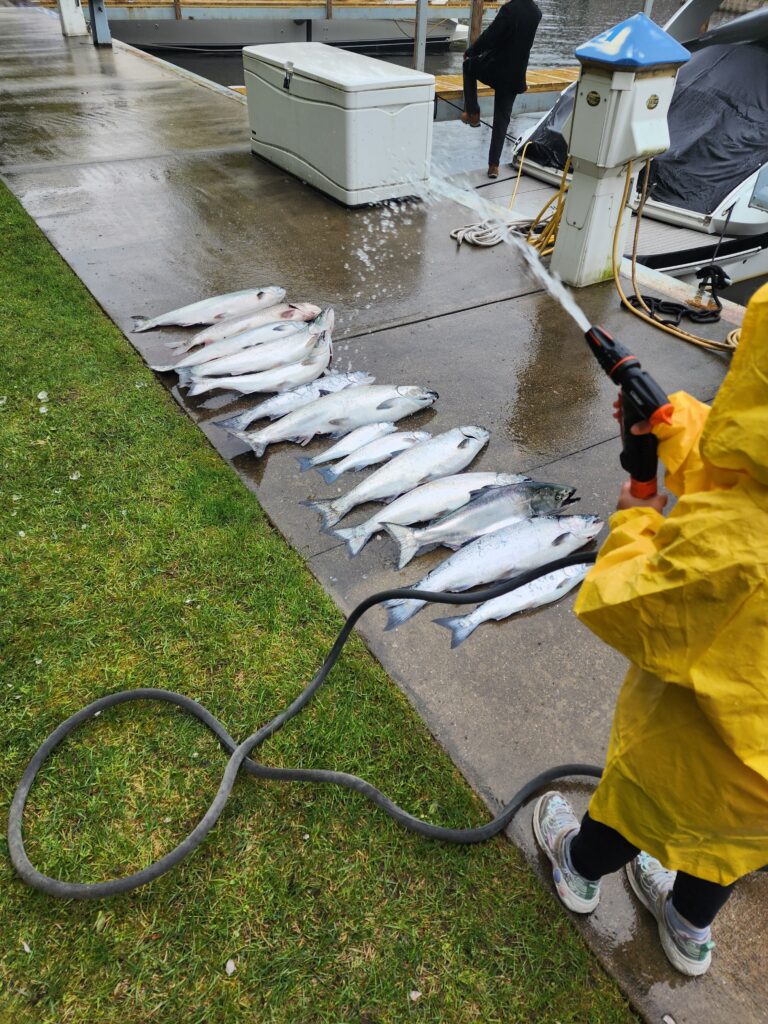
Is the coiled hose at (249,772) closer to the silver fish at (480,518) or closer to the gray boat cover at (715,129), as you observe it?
the silver fish at (480,518)

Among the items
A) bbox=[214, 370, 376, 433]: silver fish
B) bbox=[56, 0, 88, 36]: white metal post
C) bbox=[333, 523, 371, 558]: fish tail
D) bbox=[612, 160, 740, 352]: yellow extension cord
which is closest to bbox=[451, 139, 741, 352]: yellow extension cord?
bbox=[612, 160, 740, 352]: yellow extension cord

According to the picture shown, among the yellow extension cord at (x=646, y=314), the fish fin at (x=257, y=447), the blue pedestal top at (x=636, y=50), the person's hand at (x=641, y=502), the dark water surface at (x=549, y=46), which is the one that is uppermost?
the blue pedestal top at (x=636, y=50)

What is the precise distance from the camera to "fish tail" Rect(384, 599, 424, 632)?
10.4 ft

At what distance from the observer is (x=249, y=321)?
16.9 ft

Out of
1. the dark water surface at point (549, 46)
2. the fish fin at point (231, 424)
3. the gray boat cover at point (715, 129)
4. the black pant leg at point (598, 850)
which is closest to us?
the black pant leg at point (598, 850)

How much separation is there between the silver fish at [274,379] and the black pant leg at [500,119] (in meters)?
5.82

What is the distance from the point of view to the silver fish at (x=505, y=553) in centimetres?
327

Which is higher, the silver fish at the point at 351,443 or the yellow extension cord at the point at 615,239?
the yellow extension cord at the point at 615,239

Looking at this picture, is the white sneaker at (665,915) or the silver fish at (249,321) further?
the silver fish at (249,321)

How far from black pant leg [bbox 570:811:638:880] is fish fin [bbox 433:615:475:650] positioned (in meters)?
1.05

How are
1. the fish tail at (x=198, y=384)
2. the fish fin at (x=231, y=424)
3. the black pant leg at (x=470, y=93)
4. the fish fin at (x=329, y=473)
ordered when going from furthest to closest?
the black pant leg at (x=470, y=93) → the fish tail at (x=198, y=384) → the fish fin at (x=231, y=424) → the fish fin at (x=329, y=473)

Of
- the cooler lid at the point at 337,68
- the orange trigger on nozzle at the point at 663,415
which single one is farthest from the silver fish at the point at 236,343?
the orange trigger on nozzle at the point at 663,415

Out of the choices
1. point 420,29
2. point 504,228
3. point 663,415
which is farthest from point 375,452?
point 420,29

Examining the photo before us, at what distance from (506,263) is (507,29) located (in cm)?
430
